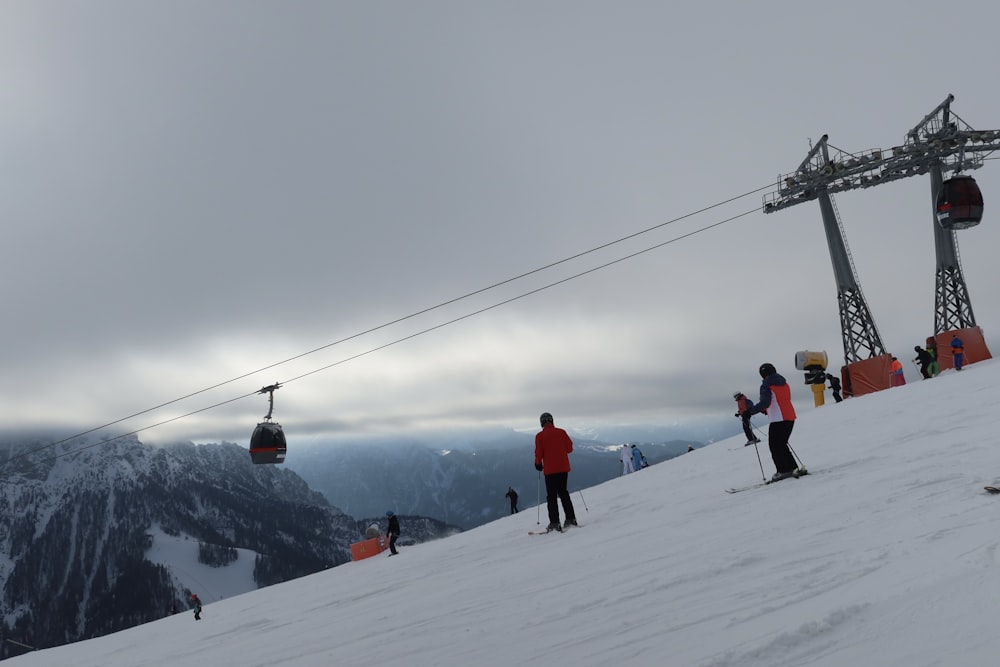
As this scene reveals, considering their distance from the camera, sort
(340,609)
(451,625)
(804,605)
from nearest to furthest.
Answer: (804,605) → (451,625) → (340,609)

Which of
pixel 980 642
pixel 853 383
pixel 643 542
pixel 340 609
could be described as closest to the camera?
pixel 980 642

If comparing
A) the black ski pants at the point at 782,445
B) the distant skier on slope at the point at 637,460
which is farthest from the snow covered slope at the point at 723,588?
the distant skier on slope at the point at 637,460

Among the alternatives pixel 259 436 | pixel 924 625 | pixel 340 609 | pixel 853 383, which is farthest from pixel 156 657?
pixel 853 383

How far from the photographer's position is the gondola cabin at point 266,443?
80.0 feet

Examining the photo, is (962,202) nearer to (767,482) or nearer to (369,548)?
(767,482)

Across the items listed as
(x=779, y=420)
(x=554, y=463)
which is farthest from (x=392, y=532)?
(x=779, y=420)

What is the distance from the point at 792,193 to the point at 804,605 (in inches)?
1563

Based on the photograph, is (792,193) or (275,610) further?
(792,193)

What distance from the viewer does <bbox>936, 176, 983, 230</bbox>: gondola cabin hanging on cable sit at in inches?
1140

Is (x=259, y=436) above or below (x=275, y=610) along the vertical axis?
above

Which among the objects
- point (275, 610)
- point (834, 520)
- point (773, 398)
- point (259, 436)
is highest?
point (259, 436)

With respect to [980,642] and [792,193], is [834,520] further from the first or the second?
[792,193]

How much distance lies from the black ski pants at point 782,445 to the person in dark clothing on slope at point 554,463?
346cm

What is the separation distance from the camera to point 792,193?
37.8m
